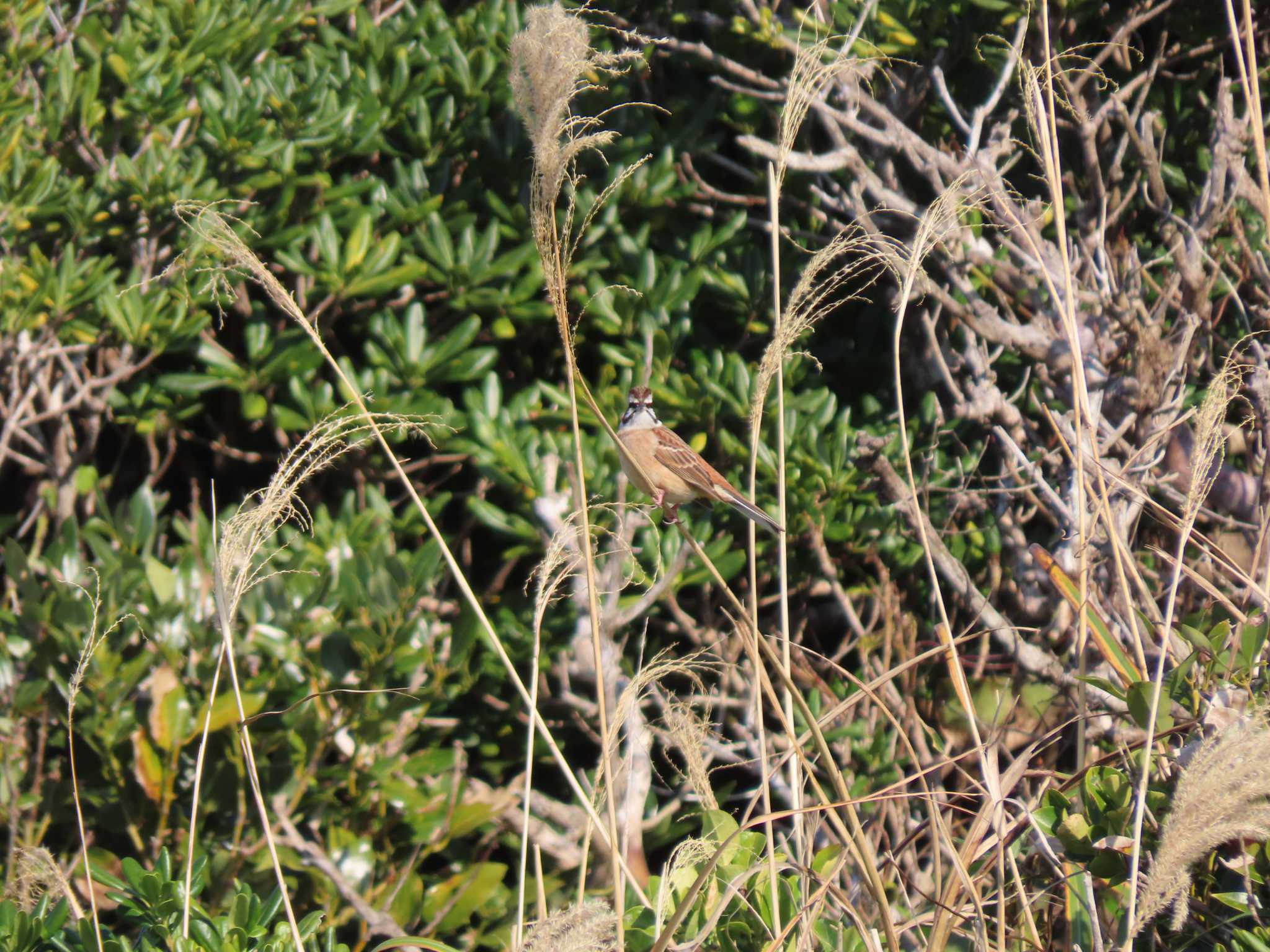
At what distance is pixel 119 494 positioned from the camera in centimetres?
420

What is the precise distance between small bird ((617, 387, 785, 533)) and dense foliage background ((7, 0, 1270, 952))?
13 centimetres

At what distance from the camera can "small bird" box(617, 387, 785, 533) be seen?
133 inches

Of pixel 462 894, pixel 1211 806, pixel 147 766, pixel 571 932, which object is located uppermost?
pixel 1211 806

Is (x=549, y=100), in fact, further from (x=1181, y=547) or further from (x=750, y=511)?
(x=750, y=511)

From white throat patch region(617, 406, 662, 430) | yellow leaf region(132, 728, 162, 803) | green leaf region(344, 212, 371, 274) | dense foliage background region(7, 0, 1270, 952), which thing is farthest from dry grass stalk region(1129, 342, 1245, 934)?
green leaf region(344, 212, 371, 274)

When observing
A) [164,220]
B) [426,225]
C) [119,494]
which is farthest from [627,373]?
[119,494]

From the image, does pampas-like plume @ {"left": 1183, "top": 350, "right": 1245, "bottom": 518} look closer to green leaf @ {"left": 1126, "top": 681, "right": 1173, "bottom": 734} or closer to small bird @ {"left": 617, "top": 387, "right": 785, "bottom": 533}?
green leaf @ {"left": 1126, "top": 681, "right": 1173, "bottom": 734}

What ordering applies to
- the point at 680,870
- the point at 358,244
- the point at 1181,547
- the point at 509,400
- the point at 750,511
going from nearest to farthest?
the point at 1181,547
the point at 680,870
the point at 750,511
the point at 358,244
the point at 509,400

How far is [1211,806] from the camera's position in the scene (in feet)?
4.37

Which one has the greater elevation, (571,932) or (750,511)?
(571,932)

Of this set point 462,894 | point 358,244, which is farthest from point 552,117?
point 462,894

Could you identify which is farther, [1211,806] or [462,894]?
[462,894]

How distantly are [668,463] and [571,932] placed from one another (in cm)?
211

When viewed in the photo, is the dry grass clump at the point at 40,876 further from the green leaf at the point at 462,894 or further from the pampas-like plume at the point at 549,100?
the green leaf at the point at 462,894
